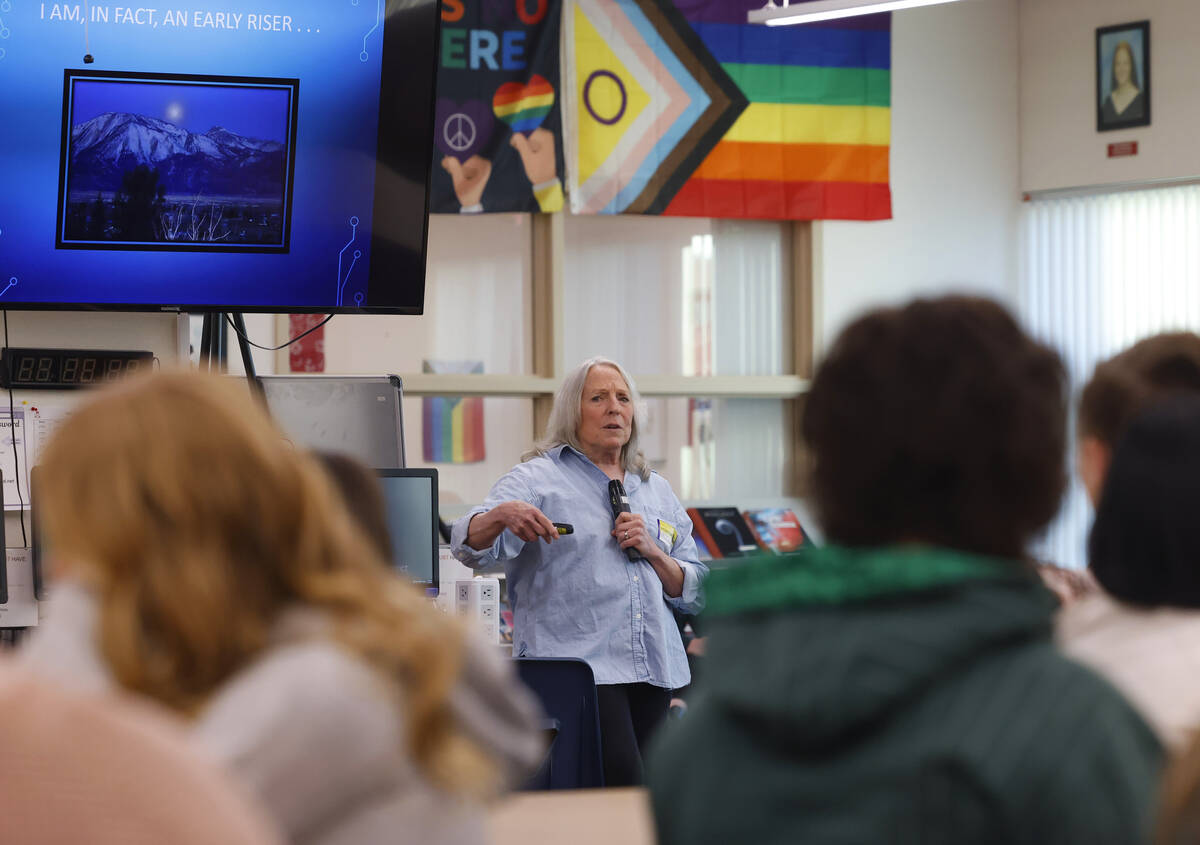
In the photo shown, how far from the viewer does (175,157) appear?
339 cm

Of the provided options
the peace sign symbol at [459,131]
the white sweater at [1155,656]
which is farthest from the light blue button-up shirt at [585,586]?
the peace sign symbol at [459,131]

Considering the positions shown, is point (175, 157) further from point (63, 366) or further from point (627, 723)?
point (627, 723)

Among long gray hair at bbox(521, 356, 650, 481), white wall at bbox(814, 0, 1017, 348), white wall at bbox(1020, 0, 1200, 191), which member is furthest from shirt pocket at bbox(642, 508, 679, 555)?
white wall at bbox(1020, 0, 1200, 191)

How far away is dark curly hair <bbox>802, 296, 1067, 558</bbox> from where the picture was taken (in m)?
1.05

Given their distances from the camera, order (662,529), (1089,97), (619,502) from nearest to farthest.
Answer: (619,502) < (662,529) < (1089,97)

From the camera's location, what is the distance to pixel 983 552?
106cm

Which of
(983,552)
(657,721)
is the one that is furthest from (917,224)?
(983,552)

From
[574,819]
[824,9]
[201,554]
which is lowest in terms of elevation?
[574,819]

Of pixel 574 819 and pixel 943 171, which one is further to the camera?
pixel 943 171

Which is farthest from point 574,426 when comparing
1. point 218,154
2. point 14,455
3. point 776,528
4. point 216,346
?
point 776,528

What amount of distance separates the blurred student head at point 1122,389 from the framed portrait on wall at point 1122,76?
487cm

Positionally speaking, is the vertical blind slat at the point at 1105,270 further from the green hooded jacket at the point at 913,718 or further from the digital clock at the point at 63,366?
the green hooded jacket at the point at 913,718

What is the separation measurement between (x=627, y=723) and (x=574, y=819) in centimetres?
150

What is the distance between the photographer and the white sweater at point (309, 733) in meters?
1.01
